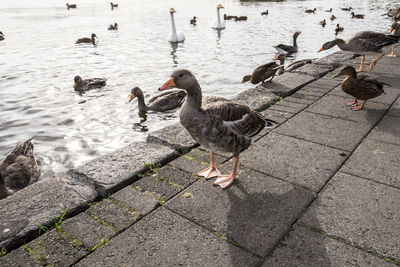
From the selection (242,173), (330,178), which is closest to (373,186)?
(330,178)

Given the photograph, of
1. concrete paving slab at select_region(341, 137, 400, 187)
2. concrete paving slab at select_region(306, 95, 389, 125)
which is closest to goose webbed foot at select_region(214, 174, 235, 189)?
concrete paving slab at select_region(341, 137, 400, 187)

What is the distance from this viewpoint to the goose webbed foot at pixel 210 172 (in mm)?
4007

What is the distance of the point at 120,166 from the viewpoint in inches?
167

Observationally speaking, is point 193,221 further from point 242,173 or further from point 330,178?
point 330,178

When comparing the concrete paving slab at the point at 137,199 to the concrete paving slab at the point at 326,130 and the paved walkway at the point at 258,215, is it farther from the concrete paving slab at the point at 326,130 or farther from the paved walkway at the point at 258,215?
the concrete paving slab at the point at 326,130

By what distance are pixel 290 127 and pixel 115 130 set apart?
4.79m

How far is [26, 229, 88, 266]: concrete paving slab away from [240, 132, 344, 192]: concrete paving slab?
2.49 m

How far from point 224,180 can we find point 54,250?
83.2 inches

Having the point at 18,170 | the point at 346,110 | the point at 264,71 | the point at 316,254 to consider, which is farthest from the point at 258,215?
the point at 264,71

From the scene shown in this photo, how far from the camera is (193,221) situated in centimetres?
325

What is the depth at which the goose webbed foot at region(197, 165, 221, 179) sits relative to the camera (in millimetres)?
4007

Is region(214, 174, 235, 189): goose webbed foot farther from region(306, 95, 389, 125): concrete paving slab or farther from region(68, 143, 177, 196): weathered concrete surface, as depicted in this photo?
region(306, 95, 389, 125): concrete paving slab

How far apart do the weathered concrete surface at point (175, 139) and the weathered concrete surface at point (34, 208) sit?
170 centimetres

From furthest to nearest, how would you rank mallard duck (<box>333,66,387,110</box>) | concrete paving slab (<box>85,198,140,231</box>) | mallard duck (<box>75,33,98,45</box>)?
1. mallard duck (<box>75,33,98,45</box>)
2. mallard duck (<box>333,66,387,110</box>)
3. concrete paving slab (<box>85,198,140,231</box>)
